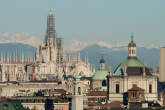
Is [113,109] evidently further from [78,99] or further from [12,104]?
[12,104]

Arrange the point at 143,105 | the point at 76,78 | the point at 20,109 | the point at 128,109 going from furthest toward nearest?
1. the point at 76,78
2. the point at 143,105
3. the point at 128,109
4. the point at 20,109

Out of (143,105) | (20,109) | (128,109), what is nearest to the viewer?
(20,109)

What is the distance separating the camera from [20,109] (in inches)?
5128

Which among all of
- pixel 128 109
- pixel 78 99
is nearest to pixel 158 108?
pixel 128 109

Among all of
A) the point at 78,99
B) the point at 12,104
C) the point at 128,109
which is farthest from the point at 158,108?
the point at 12,104

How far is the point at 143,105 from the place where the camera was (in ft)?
610

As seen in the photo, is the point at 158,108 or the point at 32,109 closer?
the point at 158,108

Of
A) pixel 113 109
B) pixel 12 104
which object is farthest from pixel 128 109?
pixel 12 104

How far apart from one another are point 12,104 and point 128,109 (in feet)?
142

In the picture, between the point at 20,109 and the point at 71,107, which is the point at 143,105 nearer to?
the point at 71,107

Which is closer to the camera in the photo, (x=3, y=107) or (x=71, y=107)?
(x=3, y=107)

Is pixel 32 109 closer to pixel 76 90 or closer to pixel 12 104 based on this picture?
pixel 76 90

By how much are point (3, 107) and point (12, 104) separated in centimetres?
101

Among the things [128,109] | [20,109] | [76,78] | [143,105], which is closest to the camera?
[20,109]
